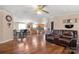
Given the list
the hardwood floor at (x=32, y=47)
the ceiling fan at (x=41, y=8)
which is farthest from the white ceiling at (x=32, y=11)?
the hardwood floor at (x=32, y=47)

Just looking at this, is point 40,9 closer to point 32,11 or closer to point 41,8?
point 41,8

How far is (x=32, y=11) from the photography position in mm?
2523

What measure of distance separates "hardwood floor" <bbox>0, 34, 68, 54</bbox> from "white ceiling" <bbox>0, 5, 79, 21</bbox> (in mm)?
429

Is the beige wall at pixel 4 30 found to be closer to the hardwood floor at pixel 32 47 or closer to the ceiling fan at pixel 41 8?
the hardwood floor at pixel 32 47

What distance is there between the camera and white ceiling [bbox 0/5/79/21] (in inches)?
96.8

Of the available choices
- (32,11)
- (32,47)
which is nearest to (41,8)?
(32,11)

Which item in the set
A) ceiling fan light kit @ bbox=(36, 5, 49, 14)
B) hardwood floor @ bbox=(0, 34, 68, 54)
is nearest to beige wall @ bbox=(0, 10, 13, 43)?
hardwood floor @ bbox=(0, 34, 68, 54)

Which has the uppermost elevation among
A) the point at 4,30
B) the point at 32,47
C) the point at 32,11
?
the point at 32,11

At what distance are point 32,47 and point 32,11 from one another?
77cm

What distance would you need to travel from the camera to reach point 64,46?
251 centimetres

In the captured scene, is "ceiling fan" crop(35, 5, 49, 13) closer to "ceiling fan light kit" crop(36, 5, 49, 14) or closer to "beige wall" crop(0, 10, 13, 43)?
"ceiling fan light kit" crop(36, 5, 49, 14)

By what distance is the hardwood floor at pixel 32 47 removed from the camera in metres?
2.48

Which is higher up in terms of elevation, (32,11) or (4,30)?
(32,11)
